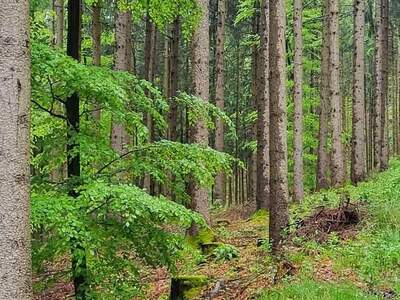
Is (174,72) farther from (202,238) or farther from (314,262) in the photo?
(314,262)

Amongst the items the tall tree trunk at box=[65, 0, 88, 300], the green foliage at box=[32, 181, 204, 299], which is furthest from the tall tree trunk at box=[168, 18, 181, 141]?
the green foliage at box=[32, 181, 204, 299]

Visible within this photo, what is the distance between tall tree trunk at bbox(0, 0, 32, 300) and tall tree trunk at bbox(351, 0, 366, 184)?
15.5 metres

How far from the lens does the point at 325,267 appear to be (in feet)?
28.8

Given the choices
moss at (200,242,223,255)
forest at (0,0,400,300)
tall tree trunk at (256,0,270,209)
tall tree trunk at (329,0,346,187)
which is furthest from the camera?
tall tree trunk at (329,0,346,187)

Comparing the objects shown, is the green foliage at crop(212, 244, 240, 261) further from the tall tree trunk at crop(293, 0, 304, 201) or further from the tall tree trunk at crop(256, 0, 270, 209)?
the tall tree trunk at crop(293, 0, 304, 201)

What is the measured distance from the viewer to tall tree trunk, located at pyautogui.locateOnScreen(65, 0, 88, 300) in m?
5.87

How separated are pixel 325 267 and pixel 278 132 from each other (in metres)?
2.54

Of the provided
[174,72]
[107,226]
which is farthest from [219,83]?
[107,226]

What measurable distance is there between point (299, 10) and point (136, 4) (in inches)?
465

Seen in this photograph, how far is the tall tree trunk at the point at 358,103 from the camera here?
18.7 meters

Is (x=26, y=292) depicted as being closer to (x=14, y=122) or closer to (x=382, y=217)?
(x=14, y=122)

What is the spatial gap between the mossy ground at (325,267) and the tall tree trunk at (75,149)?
2558 mm

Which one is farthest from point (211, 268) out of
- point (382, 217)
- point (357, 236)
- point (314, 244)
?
point (382, 217)

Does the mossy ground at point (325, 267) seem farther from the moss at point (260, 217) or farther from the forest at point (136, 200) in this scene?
the moss at point (260, 217)
